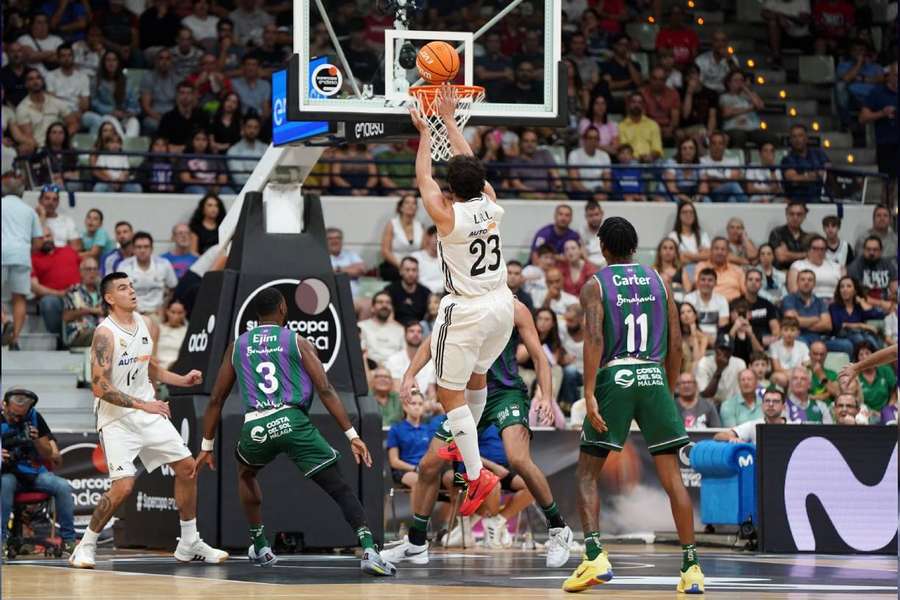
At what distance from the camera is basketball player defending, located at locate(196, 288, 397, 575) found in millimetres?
10547

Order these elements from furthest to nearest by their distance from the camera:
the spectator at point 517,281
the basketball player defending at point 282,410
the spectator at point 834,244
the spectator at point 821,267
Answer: the spectator at point 834,244 < the spectator at point 821,267 < the spectator at point 517,281 < the basketball player defending at point 282,410

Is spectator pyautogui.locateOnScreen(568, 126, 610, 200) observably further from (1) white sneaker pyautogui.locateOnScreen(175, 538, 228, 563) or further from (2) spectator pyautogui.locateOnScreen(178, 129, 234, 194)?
(1) white sneaker pyautogui.locateOnScreen(175, 538, 228, 563)

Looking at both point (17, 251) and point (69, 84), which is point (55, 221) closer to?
point (17, 251)

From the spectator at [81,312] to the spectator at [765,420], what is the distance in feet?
22.0

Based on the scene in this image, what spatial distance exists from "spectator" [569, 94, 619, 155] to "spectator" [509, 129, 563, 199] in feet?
2.76

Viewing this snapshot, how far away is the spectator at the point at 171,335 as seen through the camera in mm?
16453

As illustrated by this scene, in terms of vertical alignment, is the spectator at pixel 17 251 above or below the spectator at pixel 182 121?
below

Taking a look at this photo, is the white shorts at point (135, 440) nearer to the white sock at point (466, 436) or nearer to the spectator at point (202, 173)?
the white sock at point (466, 436)

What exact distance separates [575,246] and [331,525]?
275 inches

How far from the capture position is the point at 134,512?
13477 mm

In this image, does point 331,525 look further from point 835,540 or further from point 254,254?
point 835,540

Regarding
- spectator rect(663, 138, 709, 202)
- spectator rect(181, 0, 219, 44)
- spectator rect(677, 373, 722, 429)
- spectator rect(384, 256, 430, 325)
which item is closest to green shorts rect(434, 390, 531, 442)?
spectator rect(677, 373, 722, 429)

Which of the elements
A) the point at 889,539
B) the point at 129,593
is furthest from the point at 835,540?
the point at 129,593

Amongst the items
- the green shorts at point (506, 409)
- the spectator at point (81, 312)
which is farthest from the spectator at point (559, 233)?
the green shorts at point (506, 409)
